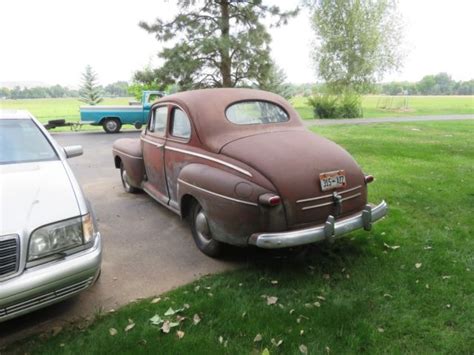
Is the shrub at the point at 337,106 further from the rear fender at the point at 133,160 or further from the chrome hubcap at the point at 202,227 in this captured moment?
the chrome hubcap at the point at 202,227

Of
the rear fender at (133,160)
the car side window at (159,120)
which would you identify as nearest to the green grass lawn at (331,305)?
the car side window at (159,120)

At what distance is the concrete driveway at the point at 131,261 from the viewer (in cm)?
309

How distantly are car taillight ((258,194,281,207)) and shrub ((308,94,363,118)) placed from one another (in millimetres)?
23608

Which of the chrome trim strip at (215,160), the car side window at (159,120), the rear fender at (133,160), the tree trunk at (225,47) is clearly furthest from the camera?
the tree trunk at (225,47)

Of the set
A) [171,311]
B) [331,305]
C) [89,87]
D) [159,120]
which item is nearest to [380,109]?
[159,120]

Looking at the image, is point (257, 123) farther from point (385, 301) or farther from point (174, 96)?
point (385, 301)

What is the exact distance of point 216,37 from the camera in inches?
668

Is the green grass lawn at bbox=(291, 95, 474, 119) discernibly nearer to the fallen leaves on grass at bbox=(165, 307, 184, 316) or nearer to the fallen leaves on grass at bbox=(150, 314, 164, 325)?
the fallen leaves on grass at bbox=(165, 307, 184, 316)

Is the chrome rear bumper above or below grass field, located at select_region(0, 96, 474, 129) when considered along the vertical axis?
above

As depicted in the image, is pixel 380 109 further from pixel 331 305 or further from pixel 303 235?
pixel 331 305

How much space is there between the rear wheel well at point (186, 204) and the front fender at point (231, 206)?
0.24m

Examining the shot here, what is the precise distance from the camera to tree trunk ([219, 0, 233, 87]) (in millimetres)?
16902

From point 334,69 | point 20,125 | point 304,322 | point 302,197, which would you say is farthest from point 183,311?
point 334,69

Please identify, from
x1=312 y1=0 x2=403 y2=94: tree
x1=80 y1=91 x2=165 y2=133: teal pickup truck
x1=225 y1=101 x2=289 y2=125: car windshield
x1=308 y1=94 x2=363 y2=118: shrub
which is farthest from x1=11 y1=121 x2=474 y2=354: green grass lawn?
x1=312 y1=0 x2=403 y2=94: tree
